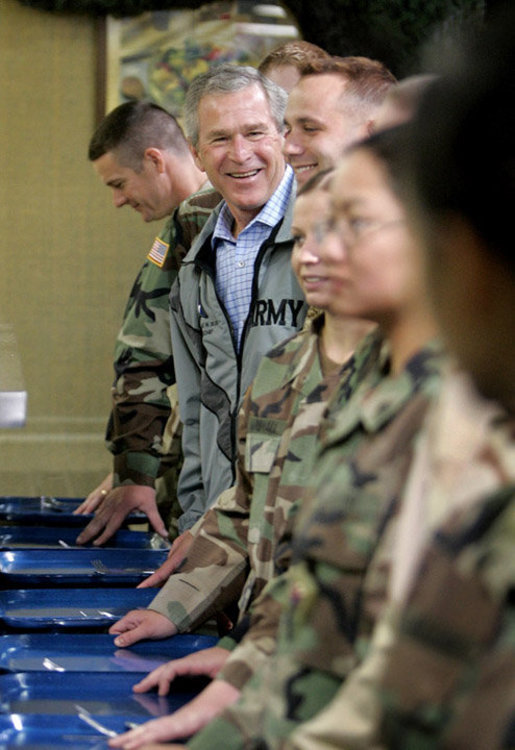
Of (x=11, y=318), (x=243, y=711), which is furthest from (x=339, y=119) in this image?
(x=11, y=318)

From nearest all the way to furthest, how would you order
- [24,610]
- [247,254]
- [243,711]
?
[243,711]
[24,610]
[247,254]

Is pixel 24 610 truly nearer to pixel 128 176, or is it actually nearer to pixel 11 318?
pixel 128 176

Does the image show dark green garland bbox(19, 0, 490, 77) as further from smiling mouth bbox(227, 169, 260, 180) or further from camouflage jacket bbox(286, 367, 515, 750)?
camouflage jacket bbox(286, 367, 515, 750)

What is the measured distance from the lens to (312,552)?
0.98 m

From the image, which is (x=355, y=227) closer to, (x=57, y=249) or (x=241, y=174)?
(x=241, y=174)

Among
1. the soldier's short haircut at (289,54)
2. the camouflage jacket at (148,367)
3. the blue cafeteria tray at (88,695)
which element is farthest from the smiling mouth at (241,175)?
the blue cafeteria tray at (88,695)

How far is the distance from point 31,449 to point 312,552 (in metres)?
6.32

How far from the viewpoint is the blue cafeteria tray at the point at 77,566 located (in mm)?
2254

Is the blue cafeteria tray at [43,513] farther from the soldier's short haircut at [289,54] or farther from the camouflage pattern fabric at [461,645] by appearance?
the camouflage pattern fabric at [461,645]

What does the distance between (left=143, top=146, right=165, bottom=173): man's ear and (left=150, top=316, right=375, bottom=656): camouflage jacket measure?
1940 mm

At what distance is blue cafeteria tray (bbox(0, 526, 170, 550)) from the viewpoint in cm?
264

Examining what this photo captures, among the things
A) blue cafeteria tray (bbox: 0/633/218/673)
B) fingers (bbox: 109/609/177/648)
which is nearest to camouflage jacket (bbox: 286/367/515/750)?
blue cafeteria tray (bbox: 0/633/218/673)

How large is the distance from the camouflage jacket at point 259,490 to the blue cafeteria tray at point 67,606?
131mm

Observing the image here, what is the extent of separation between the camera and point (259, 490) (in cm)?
176
